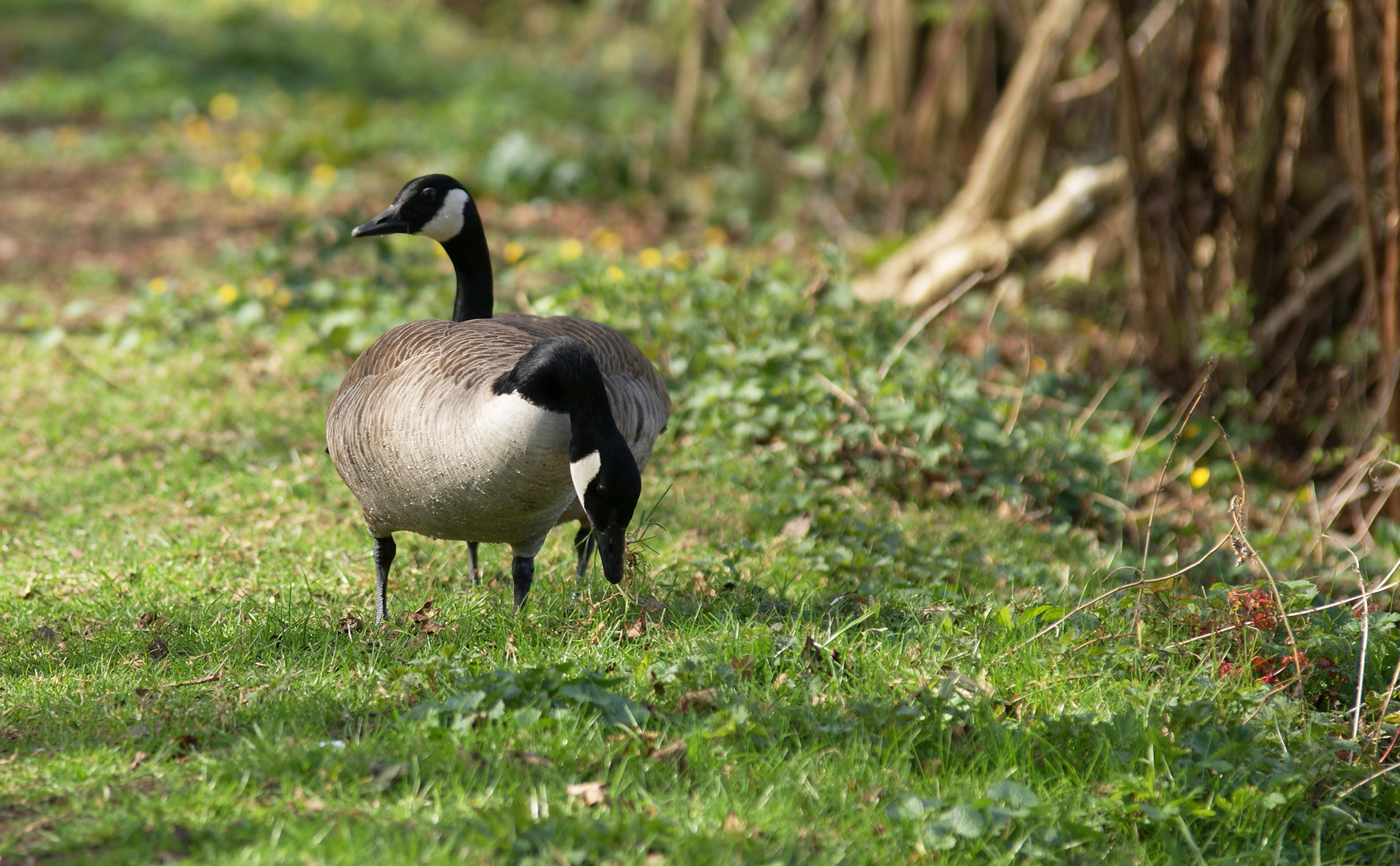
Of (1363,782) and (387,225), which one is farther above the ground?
(387,225)

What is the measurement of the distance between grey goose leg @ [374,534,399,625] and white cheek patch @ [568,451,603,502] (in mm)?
991

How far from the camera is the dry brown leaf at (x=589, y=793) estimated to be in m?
2.87

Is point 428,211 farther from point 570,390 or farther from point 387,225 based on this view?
point 570,390

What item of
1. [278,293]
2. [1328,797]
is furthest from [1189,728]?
[278,293]

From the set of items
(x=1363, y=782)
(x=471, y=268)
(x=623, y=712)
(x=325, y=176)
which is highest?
(x=325, y=176)

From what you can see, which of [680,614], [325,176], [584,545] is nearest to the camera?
[680,614]

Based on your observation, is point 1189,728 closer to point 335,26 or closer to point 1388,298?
point 1388,298

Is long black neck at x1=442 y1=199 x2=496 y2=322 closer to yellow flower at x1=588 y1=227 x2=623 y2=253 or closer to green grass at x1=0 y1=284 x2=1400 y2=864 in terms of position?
green grass at x1=0 y1=284 x2=1400 y2=864

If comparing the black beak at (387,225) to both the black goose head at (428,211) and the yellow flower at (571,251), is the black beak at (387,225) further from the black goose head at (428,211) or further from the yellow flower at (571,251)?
the yellow flower at (571,251)

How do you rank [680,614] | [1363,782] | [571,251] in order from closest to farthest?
[1363,782]
[680,614]
[571,251]

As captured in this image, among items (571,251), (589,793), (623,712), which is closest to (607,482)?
(623,712)

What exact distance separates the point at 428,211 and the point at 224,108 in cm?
929

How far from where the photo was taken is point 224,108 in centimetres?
1235

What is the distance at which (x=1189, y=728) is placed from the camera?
3.31 metres
